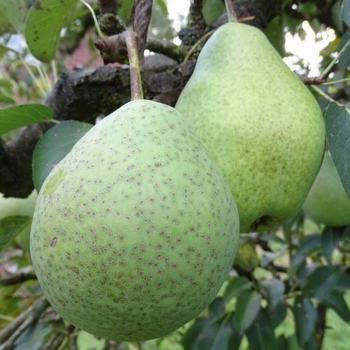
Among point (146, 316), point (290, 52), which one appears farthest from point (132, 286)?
point (290, 52)

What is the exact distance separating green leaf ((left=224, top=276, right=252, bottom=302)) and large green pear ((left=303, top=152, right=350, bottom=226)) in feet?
1.39

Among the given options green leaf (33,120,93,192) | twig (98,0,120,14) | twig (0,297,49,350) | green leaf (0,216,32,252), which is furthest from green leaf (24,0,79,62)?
twig (0,297,49,350)

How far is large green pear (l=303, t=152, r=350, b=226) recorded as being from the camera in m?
1.23

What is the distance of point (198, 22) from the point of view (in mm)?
1180

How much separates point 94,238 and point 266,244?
1474mm

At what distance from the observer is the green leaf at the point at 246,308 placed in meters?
1.48

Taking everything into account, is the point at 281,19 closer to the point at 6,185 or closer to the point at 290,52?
the point at 290,52

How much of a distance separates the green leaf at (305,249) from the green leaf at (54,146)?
3.00 ft

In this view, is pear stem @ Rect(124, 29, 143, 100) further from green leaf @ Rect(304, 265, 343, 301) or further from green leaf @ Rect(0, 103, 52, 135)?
green leaf @ Rect(304, 265, 343, 301)

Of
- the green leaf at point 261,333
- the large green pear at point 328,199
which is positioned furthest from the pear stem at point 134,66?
the green leaf at point 261,333

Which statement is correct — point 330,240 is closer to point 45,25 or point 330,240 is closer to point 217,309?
point 217,309

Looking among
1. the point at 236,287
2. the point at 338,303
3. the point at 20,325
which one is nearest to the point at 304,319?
the point at 338,303

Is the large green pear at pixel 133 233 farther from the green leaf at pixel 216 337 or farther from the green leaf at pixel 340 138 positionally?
the green leaf at pixel 216 337

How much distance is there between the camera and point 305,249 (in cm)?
159
